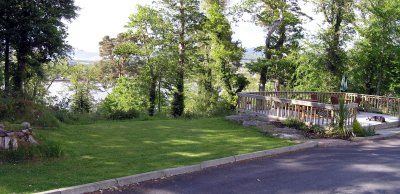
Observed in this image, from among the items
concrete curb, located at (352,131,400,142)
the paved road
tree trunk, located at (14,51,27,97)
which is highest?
tree trunk, located at (14,51,27,97)

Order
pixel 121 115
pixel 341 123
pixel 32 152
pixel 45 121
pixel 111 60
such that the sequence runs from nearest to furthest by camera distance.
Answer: pixel 32 152, pixel 45 121, pixel 341 123, pixel 121 115, pixel 111 60

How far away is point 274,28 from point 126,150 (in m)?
20.7

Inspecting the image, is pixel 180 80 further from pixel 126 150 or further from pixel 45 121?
pixel 126 150

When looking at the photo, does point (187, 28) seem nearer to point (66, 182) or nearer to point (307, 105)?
point (307, 105)

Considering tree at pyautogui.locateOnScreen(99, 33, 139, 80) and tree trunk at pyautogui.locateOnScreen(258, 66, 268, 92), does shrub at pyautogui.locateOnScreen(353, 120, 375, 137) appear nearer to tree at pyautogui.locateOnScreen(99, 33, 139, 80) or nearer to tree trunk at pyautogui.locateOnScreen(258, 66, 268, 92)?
tree trunk at pyautogui.locateOnScreen(258, 66, 268, 92)

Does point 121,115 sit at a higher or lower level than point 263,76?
lower

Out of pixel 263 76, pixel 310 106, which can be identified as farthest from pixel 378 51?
pixel 310 106

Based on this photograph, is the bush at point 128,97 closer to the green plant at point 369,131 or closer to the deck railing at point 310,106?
the deck railing at point 310,106

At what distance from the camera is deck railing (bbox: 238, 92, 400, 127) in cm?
1141

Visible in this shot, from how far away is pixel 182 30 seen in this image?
1121 inches

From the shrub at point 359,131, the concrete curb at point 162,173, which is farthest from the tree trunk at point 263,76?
the concrete curb at point 162,173

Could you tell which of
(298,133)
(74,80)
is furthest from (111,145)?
(74,80)

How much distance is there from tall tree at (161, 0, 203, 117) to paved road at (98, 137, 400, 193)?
19.2m

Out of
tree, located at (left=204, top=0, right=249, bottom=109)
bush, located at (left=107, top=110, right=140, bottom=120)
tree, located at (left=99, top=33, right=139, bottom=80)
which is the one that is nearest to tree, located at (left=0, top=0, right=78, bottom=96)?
bush, located at (left=107, top=110, right=140, bottom=120)
